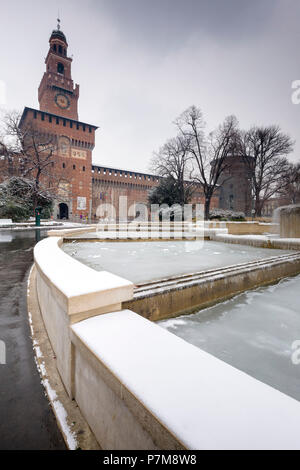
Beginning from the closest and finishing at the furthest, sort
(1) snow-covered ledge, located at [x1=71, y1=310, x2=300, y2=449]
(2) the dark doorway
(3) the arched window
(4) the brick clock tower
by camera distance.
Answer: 1. (1) snow-covered ledge, located at [x1=71, y1=310, x2=300, y2=449]
2. (4) the brick clock tower
3. (2) the dark doorway
4. (3) the arched window

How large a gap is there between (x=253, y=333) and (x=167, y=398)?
2.33 m

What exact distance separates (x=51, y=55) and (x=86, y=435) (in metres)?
60.1

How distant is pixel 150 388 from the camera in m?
0.94

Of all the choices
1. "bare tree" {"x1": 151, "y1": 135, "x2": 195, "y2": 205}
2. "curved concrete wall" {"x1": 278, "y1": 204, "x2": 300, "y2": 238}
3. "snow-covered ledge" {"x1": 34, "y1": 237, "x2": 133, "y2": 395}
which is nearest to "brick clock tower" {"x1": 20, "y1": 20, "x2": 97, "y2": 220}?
"bare tree" {"x1": 151, "y1": 135, "x2": 195, "y2": 205}

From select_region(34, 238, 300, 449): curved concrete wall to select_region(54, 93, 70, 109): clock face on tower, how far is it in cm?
5170

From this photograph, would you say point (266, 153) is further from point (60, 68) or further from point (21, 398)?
point (60, 68)

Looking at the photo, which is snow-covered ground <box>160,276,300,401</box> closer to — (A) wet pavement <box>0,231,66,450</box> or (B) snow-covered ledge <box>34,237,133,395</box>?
(B) snow-covered ledge <box>34,237,133,395</box>

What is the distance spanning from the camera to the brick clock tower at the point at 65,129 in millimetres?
37719

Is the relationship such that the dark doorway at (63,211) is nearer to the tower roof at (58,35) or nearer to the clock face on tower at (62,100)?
the clock face on tower at (62,100)

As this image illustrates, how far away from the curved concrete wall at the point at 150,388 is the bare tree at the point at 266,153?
27428 millimetres

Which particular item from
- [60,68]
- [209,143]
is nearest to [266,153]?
[209,143]

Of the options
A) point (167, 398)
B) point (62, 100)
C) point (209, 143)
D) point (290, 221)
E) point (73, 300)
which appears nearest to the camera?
point (167, 398)

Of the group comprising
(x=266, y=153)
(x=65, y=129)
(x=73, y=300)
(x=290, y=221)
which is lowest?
(x=73, y=300)

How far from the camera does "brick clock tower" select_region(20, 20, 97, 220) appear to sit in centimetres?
3772
